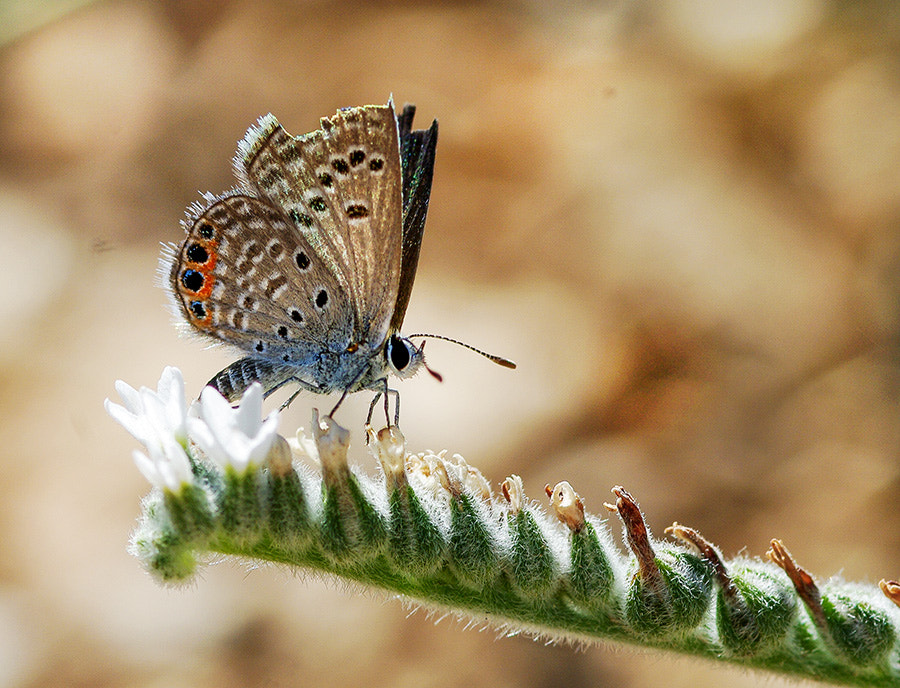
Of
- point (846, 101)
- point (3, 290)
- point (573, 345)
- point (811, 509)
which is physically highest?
point (846, 101)

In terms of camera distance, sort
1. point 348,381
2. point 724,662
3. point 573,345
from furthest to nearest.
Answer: point 573,345 → point 348,381 → point 724,662

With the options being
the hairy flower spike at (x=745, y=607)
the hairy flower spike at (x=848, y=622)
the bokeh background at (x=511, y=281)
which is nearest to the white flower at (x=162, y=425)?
the hairy flower spike at (x=745, y=607)

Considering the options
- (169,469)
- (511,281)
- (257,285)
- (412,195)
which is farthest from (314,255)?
(511,281)

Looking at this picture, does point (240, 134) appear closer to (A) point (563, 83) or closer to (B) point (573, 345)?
(A) point (563, 83)

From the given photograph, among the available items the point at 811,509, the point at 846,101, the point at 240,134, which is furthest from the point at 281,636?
the point at 846,101

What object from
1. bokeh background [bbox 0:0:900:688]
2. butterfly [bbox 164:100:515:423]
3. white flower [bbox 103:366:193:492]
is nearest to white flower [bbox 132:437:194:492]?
white flower [bbox 103:366:193:492]

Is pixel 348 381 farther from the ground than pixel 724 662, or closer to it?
farther from the ground
